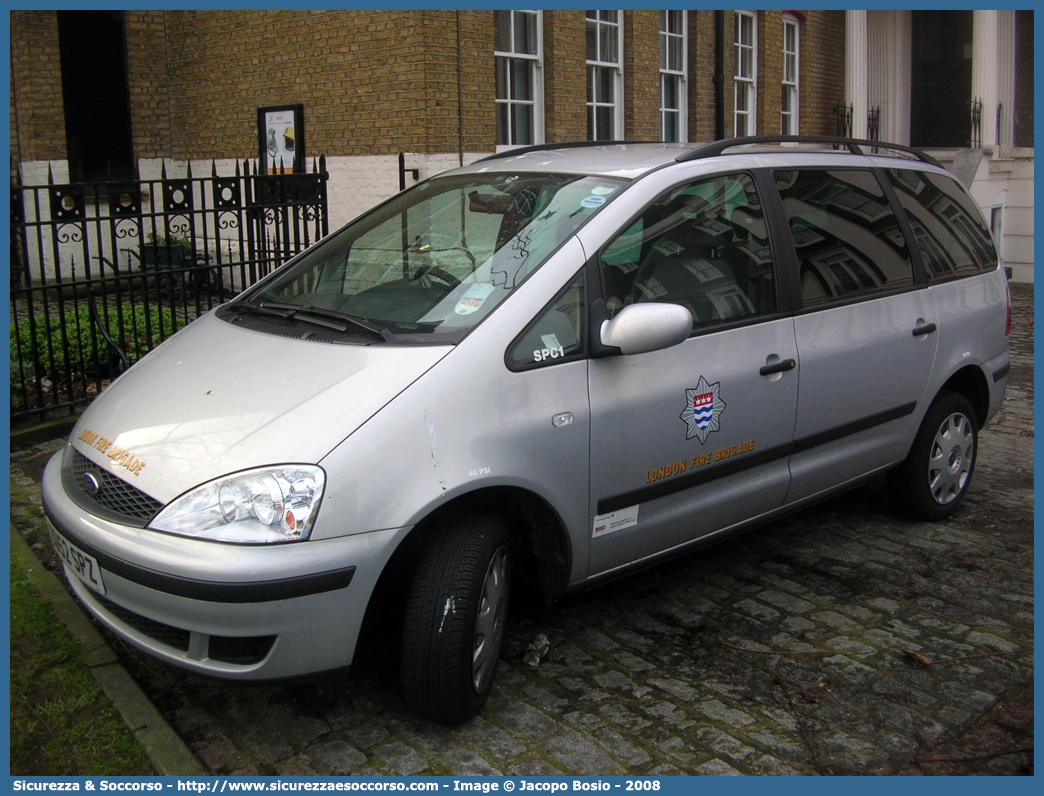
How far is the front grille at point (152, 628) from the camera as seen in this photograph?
10.1 ft

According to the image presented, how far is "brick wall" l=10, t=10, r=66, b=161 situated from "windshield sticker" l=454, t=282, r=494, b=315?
12.2 metres

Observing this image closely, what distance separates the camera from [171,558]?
9.63 ft

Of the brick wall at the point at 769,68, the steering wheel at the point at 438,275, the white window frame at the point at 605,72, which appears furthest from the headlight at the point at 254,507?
the brick wall at the point at 769,68

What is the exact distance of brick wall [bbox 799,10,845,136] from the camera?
18311 millimetres

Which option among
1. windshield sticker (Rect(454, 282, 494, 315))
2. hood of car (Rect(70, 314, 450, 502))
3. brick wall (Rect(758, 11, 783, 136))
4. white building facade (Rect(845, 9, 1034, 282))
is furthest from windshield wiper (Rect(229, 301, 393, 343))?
white building facade (Rect(845, 9, 1034, 282))

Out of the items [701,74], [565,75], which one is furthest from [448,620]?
[701,74]

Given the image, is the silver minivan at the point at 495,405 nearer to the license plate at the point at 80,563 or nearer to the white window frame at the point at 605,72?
the license plate at the point at 80,563

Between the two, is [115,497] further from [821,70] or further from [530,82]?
[821,70]

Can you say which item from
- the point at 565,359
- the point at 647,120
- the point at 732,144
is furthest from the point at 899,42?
the point at 565,359

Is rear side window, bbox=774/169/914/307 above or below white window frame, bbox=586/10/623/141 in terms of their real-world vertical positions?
below

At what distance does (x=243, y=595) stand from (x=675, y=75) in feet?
45.4

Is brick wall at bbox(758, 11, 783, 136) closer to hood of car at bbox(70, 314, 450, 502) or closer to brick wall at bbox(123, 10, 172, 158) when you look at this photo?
brick wall at bbox(123, 10, 172, 158)

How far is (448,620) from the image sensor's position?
10.4 feet

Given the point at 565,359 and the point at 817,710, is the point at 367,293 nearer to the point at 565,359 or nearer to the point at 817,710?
the point at 565,359
